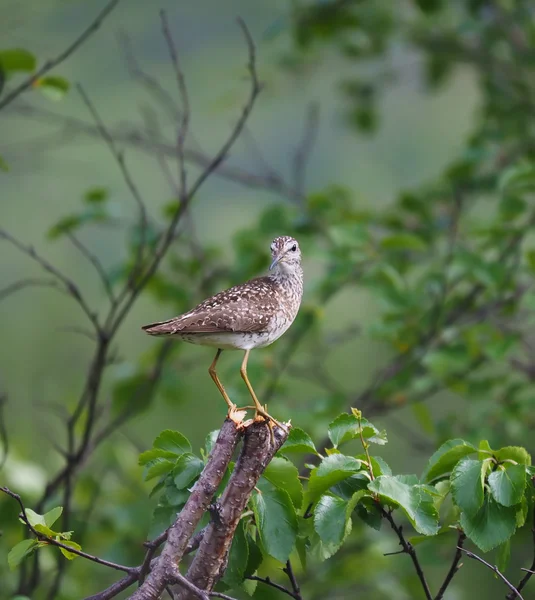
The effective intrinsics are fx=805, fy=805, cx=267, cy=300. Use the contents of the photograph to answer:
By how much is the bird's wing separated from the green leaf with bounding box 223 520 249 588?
93cm

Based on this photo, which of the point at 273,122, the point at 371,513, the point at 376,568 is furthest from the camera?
the point at 273,122

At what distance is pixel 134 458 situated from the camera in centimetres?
698

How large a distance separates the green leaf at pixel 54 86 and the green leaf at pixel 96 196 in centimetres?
152

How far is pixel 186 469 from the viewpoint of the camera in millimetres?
2664

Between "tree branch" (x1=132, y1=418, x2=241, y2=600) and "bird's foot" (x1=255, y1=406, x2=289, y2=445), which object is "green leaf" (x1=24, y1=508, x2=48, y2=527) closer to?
"tree branch" (x1=132, y1=418, x2=241, y2=600)

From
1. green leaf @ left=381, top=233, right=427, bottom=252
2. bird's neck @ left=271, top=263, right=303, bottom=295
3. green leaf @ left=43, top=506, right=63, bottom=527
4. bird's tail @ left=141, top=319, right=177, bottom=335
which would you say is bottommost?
green leaf @ left=43, top=506, right=63, bottom=527

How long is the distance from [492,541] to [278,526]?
0.67 meters

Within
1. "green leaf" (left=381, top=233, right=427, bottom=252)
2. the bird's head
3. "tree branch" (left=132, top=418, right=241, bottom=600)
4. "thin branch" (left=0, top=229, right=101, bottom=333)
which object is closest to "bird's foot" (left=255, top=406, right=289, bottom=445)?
"tree branch" (left=132, top=418, right=241, bottom=600)

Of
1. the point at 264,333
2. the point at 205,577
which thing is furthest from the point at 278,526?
the point at 264,333

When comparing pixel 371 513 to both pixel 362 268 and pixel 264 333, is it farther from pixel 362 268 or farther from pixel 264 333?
pixel 362 268

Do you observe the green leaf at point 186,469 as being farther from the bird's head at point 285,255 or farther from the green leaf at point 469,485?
the bird's head at point 285,255

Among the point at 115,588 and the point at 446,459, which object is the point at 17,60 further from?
the point at 446,459

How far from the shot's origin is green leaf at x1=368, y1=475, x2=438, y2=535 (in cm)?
247

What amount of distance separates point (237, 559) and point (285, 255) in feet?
6.92
